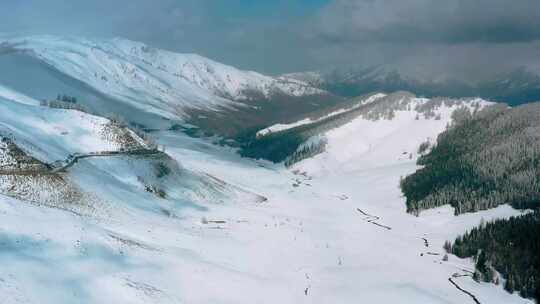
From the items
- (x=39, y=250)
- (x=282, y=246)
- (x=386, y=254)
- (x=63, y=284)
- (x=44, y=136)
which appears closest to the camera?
(x=63, y=284)

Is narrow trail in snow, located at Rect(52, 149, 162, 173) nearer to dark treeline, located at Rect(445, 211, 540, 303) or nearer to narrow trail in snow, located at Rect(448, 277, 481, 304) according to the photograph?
narrow trail in snow, located at Rect(448, 277, 481, 304)

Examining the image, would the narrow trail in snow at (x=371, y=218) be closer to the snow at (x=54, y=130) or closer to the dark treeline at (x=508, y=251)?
the dark treeline at (x=508, y=251)

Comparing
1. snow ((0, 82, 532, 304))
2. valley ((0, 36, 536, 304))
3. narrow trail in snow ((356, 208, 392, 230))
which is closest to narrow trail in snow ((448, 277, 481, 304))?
valley ((0, 36, 536, 304))

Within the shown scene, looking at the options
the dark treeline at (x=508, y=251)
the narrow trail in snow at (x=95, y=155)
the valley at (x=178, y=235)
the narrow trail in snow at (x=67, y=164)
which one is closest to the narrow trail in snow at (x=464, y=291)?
the valley at (x=178, y=235)

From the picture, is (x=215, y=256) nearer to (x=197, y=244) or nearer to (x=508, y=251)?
(x=197, y=244)

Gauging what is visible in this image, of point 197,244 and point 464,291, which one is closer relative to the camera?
point 197,244

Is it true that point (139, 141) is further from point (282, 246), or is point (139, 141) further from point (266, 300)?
point (266, 300)

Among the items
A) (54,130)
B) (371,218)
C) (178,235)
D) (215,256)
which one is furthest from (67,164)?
(371,218)

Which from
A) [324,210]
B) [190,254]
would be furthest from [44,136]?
[324,210]
